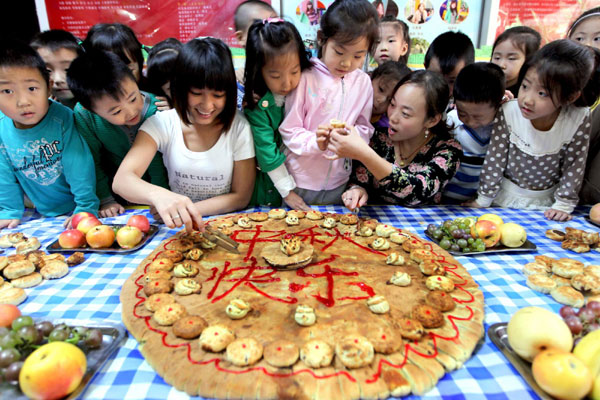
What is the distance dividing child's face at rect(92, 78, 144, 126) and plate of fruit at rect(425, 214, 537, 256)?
1531mm

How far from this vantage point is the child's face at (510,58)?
7.55 ft

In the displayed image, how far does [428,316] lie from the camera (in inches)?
39.6

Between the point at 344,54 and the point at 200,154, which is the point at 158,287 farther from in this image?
the point at 344,54

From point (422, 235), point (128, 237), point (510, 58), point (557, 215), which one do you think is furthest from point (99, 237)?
point (510, 58)

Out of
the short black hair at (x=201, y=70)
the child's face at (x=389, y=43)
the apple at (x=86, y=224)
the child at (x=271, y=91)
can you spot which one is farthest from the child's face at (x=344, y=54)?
the apple at (x=86, y=224)

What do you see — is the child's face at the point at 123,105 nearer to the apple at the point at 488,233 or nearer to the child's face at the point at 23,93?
the child's face at the point at 23,93

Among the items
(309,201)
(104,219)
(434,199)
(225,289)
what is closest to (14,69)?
(104,219)

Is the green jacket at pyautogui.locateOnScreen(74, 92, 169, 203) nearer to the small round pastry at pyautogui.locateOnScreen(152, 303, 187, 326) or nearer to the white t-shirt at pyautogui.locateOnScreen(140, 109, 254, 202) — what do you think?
the white t-shirt at pyautogui.locateOnScreen(140, 109, 254, 202)

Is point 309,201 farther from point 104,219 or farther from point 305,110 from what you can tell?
point 104,219

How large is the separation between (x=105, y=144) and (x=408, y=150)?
1.72m

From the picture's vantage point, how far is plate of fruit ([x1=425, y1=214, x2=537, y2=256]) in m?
1.45

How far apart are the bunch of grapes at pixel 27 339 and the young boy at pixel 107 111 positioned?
104cm

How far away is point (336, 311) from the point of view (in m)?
1.07

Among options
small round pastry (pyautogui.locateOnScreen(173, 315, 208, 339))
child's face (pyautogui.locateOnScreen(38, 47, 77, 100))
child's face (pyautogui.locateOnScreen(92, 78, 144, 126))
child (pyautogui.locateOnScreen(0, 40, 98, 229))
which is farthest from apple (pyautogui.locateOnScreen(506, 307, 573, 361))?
child's face (pyautogui.locateOnScreen(38, 47, 77, 100))
